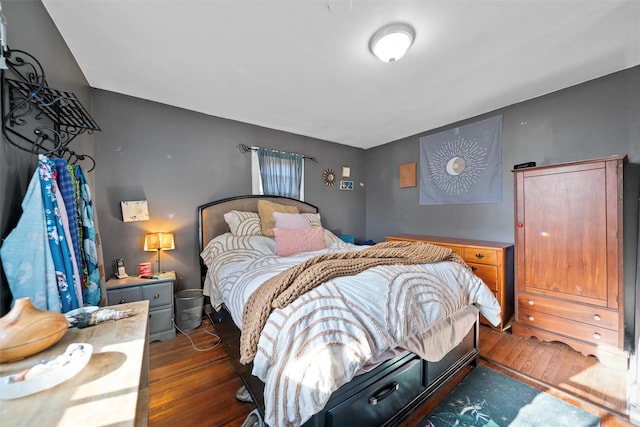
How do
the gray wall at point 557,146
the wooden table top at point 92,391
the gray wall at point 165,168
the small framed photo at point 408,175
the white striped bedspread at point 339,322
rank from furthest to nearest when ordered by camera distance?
the small framed photo at point 408,175, the gray wall at point 165,168, the gray wall at point 557,146, the white striped bedspread at point 339,322, the wooden table top at point 92,391

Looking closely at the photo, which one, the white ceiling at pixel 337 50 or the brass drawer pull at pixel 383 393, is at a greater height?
the white ceiling at pixel 337 50

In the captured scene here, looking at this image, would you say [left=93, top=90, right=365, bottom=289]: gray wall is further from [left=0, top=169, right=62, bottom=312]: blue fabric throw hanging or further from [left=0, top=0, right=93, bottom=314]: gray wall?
[left=0, top=169, right=62, bottom=312]: blue fabric throw hanging

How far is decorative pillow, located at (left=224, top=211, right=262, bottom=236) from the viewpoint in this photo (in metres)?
2.61

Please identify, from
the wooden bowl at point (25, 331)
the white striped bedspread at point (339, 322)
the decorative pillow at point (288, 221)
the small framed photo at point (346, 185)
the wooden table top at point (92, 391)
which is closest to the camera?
the wooden table top at point (92, 391)

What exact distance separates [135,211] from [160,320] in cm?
107

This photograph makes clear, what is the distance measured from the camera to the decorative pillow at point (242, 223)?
261cm

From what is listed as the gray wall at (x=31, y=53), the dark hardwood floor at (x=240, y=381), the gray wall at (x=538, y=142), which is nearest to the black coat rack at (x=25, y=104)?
the gray wall at (x=31, y=53)

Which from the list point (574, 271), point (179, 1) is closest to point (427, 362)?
point (574, 271)

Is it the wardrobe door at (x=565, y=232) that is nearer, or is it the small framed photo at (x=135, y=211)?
the wardrobe door at (x=565, y=232)

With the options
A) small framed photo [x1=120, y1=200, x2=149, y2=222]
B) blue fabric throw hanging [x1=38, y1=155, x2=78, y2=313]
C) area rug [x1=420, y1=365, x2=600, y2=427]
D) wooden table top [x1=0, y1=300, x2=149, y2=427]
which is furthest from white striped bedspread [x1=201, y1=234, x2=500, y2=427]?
small framed photo [x1=120, y1=200, x2=149, y2=222]

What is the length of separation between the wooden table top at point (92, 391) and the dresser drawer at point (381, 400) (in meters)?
0.80

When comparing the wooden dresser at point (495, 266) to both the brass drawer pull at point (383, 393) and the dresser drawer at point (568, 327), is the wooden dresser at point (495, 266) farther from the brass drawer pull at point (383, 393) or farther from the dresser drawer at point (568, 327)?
the brass drawer pull at point (383, 393)

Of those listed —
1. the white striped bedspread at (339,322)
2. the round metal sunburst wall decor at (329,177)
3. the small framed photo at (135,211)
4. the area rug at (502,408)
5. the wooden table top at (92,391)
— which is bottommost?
the area rug at (502,408)

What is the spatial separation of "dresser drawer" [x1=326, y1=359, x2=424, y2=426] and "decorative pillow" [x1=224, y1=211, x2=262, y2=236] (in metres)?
1.88
